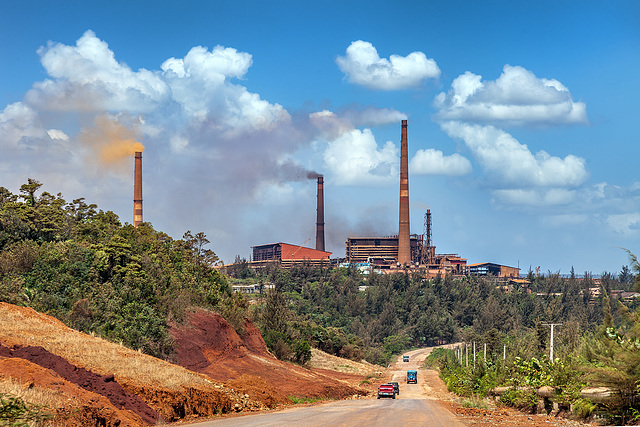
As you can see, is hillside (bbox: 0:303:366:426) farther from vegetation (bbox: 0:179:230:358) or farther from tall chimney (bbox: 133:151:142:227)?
tall chimney (bbox: 133:151:142:227)

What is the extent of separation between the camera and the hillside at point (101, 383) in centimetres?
2047

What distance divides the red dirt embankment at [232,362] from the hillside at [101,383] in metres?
0.28

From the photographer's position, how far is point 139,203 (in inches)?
4446

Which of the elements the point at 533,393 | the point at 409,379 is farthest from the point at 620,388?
the point at 409,379

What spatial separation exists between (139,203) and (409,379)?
55004 millimetres

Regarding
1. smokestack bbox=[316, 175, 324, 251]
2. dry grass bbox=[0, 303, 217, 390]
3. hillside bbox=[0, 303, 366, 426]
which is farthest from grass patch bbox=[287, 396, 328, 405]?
smokestack bbox=[316, 175, 324, 251]

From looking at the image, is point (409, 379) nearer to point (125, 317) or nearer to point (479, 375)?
point (479, 375)

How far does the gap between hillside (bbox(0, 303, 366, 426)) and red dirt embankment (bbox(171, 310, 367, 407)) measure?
0.91ft

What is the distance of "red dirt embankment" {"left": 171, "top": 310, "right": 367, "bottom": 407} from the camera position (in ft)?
159

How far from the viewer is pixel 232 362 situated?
56.2 meters

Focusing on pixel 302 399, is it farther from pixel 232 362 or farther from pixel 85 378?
pixel 85 378

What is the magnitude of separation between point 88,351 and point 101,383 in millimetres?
7482

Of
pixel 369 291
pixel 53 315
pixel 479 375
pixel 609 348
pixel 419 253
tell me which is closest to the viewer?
pixel 609 348

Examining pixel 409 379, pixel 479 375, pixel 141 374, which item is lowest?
pixel 409 379
